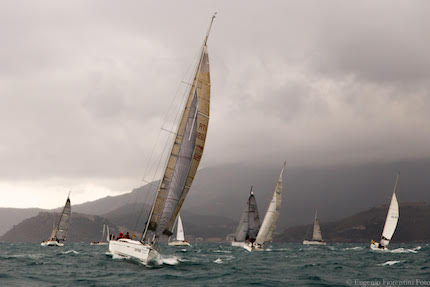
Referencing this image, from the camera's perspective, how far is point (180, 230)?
6683 inches

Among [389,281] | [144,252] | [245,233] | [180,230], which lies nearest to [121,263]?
[144,252]

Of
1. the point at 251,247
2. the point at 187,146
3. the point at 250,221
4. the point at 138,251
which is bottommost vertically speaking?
the point at 138,251

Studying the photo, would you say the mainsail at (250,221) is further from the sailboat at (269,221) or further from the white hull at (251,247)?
the white hull at (251,247)

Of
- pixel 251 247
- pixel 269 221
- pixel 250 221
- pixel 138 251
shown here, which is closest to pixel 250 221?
pixel 250 221

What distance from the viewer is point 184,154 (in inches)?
1501

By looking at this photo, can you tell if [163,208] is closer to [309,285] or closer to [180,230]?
[309,285]

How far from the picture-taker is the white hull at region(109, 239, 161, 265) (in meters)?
38.1

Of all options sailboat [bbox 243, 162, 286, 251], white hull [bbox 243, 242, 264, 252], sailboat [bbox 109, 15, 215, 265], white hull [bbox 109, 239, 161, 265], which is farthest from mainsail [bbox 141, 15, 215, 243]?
sailboat [bbox 243, 162, 286, 251]

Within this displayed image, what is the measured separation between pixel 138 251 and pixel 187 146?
31.6 feet

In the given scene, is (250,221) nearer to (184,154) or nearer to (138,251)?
(138,251)

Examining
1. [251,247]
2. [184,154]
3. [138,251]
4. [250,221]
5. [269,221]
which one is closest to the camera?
[184,154]

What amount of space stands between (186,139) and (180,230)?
445ft

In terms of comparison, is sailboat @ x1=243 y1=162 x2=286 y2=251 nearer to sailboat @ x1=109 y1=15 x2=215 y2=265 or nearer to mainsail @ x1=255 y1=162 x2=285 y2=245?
mainsail @ x1=255 y1=162 x2=285 y2=245

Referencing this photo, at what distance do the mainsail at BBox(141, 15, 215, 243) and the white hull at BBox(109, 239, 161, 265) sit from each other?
1014mm
